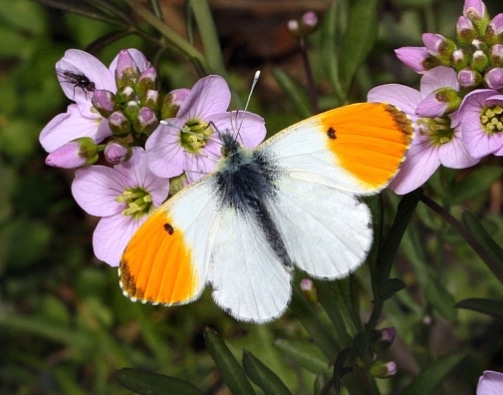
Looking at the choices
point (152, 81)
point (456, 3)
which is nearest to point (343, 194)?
point (152, 81)

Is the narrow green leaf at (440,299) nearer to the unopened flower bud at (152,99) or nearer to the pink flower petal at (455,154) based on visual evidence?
the pink flower petal at (455,154)

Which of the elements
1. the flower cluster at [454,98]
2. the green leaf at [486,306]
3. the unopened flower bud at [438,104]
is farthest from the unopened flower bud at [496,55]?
the green leaf at [486,306]

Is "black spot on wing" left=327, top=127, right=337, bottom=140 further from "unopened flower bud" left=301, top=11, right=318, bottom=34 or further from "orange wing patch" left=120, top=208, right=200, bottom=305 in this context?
"unopened flower bud" left=301, top=11, right=318, bottom=34

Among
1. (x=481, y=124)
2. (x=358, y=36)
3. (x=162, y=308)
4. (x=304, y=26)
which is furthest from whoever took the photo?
(x=162, y=308)

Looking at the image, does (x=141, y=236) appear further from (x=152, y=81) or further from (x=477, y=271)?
(x=477, y=271)

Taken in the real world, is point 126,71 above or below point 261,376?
above

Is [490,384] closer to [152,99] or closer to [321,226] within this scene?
[321,226]

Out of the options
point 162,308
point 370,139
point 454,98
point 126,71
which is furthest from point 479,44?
point 162,308

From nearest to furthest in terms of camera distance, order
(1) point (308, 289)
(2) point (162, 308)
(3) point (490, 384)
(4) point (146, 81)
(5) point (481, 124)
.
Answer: (3) point (490, 384), (5) point (481, 124), (4) point (146, 81), (1) point (308, 289), (2) point (162, 308)
